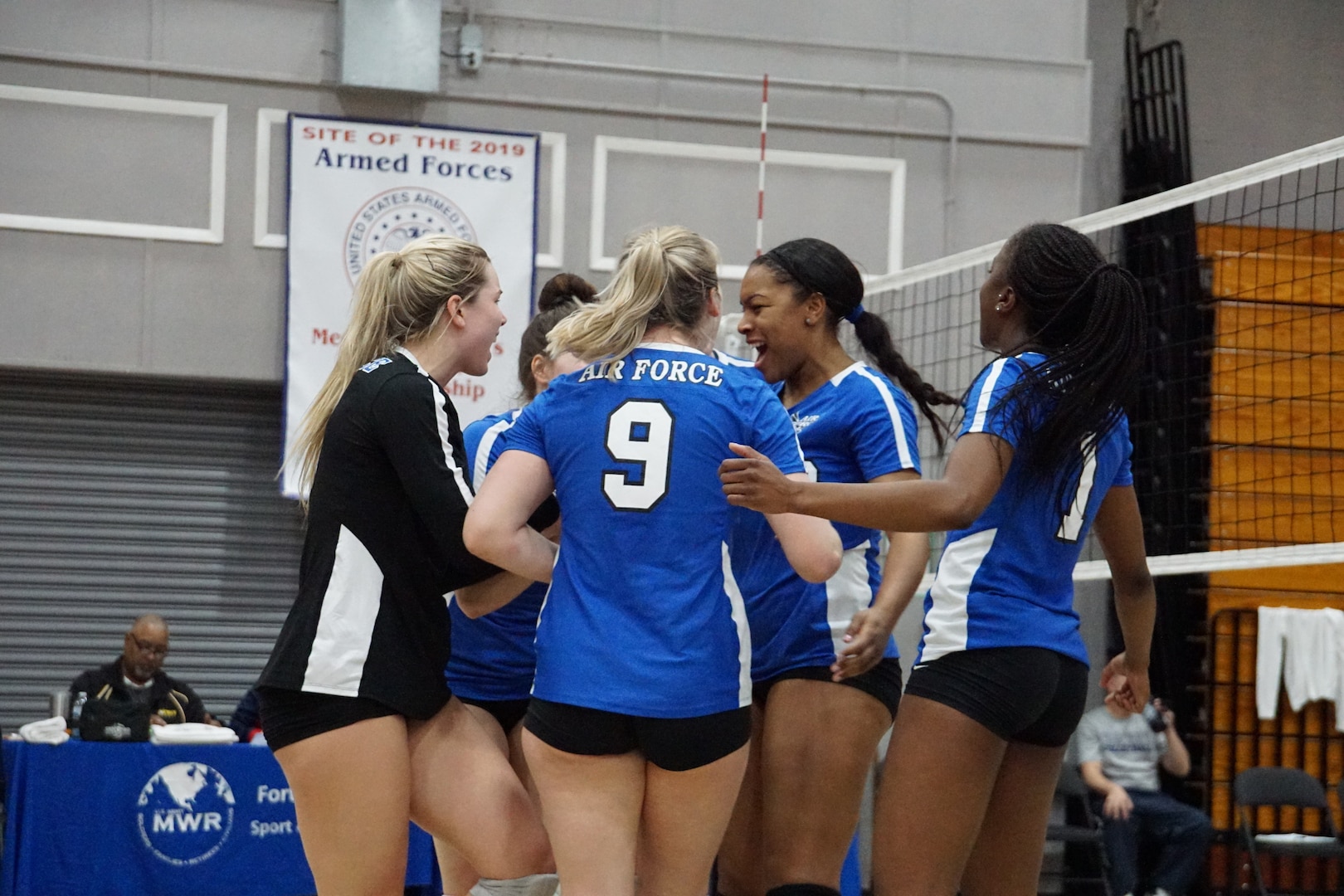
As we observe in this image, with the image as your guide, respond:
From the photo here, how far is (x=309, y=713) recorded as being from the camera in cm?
283

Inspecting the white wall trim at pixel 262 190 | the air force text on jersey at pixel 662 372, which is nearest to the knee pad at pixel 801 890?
the air force text on jersey at pixel 662 372

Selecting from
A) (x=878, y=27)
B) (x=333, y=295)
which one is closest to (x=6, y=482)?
(x=333, y=295)

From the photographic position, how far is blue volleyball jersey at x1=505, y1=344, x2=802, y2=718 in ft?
8.68

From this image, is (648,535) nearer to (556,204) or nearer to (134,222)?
(556,204)

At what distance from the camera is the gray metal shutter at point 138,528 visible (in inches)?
339

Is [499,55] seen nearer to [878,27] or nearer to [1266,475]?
[878,27]

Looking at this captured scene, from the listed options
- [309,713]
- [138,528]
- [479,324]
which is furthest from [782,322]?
[138,528]

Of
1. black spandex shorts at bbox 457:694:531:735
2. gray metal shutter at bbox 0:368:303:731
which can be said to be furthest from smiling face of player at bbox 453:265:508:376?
gray metal shutter at bbox 0:368:303:731

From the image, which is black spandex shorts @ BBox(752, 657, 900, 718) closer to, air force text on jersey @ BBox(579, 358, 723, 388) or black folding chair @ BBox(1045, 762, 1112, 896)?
air force text on jersey @ BBox(579, 358, 723, 388)

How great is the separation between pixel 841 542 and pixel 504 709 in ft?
2.92

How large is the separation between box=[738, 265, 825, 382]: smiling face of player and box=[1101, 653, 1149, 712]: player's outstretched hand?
1038 millimetres

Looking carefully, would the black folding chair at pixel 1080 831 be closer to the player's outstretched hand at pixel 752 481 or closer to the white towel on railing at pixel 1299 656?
the white towel on railing at pixel 1299 656

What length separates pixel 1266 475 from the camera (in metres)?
9.60

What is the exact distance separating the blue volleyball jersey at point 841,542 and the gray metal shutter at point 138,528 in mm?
5989
